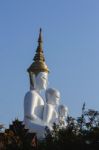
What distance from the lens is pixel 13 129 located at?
32312 millimetres

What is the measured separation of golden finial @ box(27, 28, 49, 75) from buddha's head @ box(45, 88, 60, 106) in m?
2.60

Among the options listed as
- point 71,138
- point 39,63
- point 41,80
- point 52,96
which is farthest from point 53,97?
point 71,138

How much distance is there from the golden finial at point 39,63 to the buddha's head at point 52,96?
2.60 meters

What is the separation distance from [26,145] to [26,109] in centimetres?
1768

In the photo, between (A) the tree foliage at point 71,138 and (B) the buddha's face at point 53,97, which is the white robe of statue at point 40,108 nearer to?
(B) the buddha's face at point 53,97

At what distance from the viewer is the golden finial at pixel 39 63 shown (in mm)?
47844

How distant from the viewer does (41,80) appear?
154 ft

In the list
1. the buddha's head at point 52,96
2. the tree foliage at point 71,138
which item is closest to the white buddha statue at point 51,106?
the buddha's head at point 52,96

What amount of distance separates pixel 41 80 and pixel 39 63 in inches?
89.0

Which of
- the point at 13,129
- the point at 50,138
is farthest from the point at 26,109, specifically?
the point at 50,138

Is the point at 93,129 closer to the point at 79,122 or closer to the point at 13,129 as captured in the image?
the point at 79,122

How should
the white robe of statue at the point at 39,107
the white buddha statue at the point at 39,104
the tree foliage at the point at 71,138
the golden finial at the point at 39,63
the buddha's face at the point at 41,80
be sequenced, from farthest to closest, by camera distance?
the golden finial at the point at 39,63, the buddha's face at the point at 41,80, the white robe of statue at the point at 39,107, the white buddha statue at the point at 39,104, the tree foliage at the point at 71,138

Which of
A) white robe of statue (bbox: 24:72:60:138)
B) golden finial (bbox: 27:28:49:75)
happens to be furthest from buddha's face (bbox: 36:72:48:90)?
golden finial (bbox: 27:28:49:75)

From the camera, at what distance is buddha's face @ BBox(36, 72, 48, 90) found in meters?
46.7
